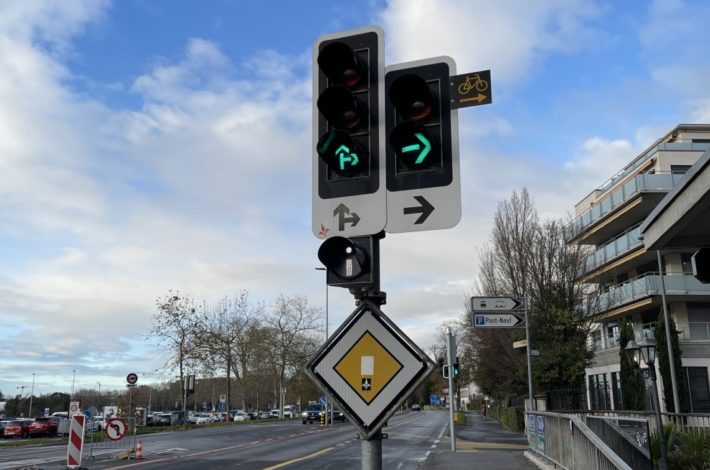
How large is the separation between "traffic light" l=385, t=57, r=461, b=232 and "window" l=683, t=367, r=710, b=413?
34.5 meters

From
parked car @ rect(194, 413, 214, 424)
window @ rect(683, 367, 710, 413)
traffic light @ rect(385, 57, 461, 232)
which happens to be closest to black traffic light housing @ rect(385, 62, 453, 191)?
traffic light @ rect(385, 57, 461, 232)

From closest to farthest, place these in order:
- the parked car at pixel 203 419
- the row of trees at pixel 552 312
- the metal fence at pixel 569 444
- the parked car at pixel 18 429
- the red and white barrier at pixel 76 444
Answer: the metal fence at pixel 569 444
the red and white barrier at pixel 76 444
the row of trees at pixel 552 312
the parked car at pixel 18 429
the parked car at pixel 203 419

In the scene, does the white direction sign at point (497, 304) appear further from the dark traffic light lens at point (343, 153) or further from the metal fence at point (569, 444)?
the dark traffic light lens at point (343, 153)

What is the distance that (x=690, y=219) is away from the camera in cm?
738

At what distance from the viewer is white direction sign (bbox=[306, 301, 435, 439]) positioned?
3.21 meters

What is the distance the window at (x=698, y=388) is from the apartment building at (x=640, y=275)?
5 centimetres

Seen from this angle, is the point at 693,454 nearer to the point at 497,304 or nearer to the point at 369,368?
the point at 497,304

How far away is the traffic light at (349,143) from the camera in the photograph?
377cm

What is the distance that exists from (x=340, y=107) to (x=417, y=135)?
512 millimetres

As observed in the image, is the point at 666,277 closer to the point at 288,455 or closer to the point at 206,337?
the point at 288,455

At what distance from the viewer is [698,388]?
109 ft

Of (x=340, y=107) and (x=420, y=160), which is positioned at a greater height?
(x=340, y=107)

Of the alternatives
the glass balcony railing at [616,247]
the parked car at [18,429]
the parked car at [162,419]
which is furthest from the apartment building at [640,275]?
the parked car at [162,419]

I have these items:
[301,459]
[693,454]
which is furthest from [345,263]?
[301,459]
